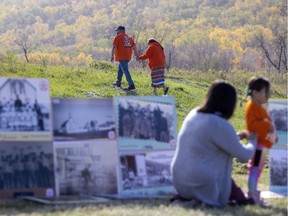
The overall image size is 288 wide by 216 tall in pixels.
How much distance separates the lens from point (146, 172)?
6.04m

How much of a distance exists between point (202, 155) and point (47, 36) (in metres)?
90.0

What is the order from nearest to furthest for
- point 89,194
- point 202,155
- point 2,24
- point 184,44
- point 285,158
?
1. point 202,155
2. point 89,194
3. point 285,158
4. point 184,44
5. point 2,24

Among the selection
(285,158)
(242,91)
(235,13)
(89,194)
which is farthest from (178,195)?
(235,13)

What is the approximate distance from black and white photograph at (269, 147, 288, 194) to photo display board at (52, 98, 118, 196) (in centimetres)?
176

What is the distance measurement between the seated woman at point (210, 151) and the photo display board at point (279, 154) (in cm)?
90

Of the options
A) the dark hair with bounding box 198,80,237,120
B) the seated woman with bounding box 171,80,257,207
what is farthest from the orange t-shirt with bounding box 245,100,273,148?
the dark hair with bounding box 198,80,237,120

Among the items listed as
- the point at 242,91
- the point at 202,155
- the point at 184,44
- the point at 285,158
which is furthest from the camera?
the point at 184,44

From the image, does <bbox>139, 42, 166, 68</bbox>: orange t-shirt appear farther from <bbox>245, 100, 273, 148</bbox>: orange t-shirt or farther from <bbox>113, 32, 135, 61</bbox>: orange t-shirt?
<bbox>245, 100, 273, 148</bbox>: orange t-shirt

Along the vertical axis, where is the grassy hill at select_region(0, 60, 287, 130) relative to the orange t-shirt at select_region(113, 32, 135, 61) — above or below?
below

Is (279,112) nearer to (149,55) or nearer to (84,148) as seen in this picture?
(84,148)

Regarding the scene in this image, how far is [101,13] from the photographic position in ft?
349

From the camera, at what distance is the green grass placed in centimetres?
523

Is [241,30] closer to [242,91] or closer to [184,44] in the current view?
[184,44]

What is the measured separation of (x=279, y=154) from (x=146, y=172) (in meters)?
1.52
